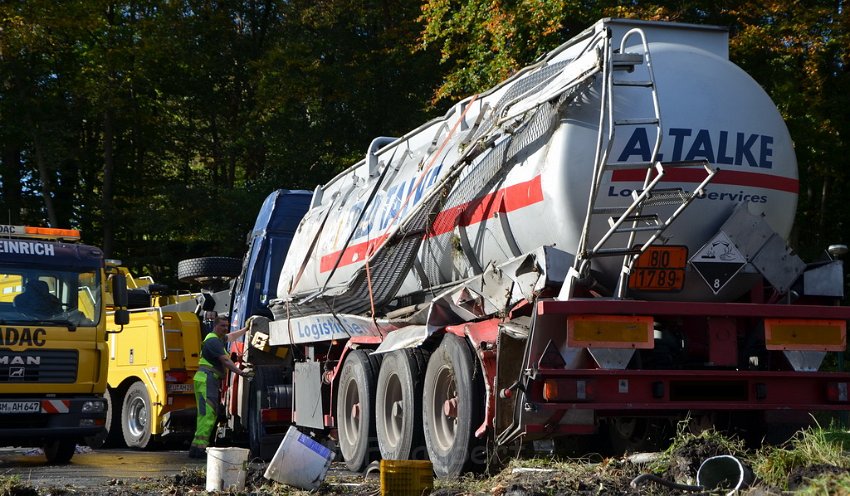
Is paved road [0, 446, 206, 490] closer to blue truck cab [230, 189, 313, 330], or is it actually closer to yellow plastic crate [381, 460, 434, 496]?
blue truck cab [230, 189, 313, 330]

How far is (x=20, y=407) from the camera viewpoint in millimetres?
11711

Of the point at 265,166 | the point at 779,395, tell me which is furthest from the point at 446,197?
the point at 265,166

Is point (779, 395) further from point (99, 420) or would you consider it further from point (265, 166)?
point (265, 166)

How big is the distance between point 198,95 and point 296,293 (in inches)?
649

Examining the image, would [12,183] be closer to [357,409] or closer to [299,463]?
[357,409]

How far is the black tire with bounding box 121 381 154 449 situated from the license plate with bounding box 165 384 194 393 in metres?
0.42

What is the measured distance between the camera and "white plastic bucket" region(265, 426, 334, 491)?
7520 mm

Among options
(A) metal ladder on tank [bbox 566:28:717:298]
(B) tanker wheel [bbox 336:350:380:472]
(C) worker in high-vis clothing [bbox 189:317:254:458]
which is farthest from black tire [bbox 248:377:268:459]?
(A) metal ladder on tank [bbox 566:28:717:298]

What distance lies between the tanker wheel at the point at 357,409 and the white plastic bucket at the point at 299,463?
2512 millimetres

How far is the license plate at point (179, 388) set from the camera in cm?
1451

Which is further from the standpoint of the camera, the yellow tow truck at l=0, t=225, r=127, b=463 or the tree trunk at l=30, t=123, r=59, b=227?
the tree trunk at l=30, t=123, r=59, b=227

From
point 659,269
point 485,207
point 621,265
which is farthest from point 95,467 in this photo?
point 659,269

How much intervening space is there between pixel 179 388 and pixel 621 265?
852cm

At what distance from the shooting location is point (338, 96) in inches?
983
